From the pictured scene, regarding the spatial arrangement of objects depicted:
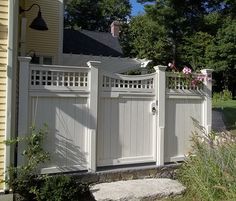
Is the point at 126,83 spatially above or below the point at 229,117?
above

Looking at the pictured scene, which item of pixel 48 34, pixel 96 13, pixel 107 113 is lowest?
pixel 107 113

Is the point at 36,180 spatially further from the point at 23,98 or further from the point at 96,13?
the point at 96,13

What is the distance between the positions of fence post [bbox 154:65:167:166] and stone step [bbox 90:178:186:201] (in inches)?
→ 24.0

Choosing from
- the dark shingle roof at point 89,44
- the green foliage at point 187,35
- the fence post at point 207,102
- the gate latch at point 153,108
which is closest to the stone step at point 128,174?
the gate latch at point 153,108

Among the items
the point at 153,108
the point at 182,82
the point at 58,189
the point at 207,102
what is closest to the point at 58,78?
the point at 58,189

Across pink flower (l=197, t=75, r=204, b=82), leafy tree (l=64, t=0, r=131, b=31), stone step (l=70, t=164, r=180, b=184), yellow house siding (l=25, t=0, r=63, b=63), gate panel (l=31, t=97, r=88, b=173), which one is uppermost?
leafy tree (l=64, t=0, r=131, b=31)

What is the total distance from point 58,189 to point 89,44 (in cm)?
1825

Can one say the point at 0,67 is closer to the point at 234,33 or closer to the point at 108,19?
the point at 234,33

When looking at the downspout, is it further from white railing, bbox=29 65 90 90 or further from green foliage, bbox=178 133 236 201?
green foliage, bbox=178 133 236 201

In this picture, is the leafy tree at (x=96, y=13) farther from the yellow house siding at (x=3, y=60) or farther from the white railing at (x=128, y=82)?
the yellow house siding at (x=3, y=60)

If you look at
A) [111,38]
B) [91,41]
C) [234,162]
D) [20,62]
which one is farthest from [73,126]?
[111,38]

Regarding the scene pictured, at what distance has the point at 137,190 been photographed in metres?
6.12

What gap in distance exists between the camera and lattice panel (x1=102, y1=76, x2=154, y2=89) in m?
6.64

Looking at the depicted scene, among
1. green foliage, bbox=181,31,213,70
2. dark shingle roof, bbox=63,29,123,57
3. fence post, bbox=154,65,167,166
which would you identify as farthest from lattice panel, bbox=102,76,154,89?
green foliage, bbox=181,31,213,70
